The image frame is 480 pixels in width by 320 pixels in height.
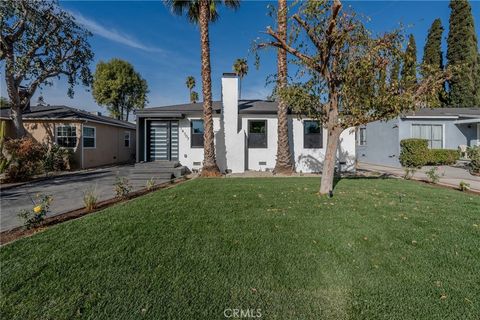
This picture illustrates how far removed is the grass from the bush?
40.6 feet

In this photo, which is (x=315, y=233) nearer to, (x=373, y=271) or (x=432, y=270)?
(x=373, y=271)

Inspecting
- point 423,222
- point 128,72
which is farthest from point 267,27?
point 128,72

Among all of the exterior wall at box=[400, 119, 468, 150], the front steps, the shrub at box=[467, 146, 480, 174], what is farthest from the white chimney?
the exterior wall at box=[400, 119, 468, 150]

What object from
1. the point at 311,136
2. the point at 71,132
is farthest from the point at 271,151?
the point at 71,132

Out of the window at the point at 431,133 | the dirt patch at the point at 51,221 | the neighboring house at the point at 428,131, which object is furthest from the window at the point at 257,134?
the window at the point at 431,133

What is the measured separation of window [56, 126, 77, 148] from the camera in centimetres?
1564

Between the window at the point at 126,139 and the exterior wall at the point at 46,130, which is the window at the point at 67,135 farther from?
the window at the point at 126,139

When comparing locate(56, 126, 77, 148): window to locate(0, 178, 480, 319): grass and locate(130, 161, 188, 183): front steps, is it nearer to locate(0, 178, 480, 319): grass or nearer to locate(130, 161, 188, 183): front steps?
locate(130, 161, 188, 183): front steps

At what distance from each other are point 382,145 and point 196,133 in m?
14.1

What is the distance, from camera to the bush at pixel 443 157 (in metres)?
15.6

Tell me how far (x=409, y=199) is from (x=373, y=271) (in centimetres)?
472

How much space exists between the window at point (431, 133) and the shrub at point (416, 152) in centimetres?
142

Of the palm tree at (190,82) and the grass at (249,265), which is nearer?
the grass at (249,265)

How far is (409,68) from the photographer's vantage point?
691cm
